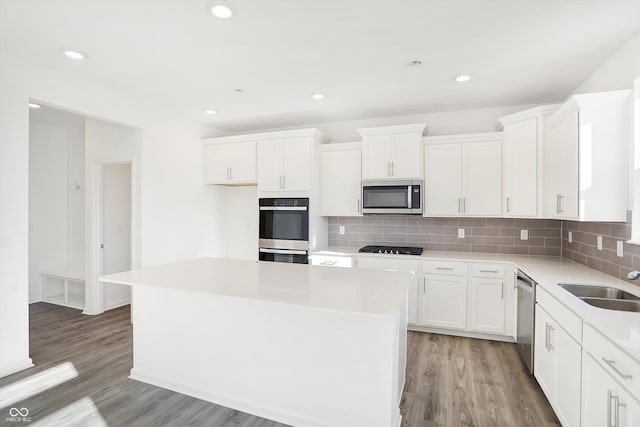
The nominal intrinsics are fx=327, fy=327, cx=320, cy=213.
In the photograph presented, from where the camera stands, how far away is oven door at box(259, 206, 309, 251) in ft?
13.1

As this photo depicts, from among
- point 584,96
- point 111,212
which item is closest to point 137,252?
point 111,212

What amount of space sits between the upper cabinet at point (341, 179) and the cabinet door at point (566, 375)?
240 cm

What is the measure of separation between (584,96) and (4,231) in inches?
175

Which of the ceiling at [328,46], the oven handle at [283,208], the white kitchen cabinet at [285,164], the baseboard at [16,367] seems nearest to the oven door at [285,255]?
the oven handle at [283,208]

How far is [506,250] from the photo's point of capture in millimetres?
3764

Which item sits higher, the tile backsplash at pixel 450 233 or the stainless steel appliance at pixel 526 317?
the tile backsplash at pixel 450 233

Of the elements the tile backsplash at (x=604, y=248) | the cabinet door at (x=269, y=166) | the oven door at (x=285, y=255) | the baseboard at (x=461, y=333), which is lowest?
the baseboard at (x=461, y=333)

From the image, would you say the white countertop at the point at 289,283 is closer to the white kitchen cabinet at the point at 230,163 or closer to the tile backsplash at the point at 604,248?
the tile backsplash at the point at 604,248

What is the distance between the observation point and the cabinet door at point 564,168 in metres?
2.40

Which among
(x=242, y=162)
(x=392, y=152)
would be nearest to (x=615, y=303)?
(x=392, y=152)

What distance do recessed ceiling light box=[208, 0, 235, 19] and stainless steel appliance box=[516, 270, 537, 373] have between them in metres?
2.85

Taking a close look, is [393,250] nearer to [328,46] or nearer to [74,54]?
[328,46]

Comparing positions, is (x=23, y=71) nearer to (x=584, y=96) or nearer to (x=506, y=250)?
Result: (x=584, y=96)

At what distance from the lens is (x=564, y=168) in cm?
261
